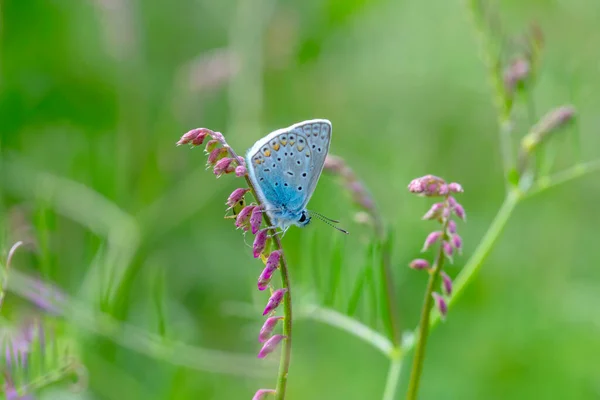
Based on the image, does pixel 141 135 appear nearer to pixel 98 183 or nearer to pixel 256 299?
pixel 98 183

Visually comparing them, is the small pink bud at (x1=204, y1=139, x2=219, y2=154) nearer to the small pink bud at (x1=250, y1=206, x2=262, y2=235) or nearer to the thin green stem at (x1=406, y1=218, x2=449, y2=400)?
the small pink bud at (x1=250, y1=206, x2=262, y2=235)

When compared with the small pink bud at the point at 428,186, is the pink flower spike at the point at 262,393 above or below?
below

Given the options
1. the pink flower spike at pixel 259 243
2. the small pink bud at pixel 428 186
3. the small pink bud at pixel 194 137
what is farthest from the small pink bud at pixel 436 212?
the small pink bud at pixel 194 137

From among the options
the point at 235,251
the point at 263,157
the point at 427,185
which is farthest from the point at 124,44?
the point at 427,185

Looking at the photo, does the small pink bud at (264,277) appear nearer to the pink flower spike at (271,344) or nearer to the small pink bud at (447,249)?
the pink flower spike at (271,344)

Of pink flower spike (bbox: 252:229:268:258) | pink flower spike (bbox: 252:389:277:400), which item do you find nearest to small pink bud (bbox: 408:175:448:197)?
pink flower spike (bbox: 252:229:268:258)

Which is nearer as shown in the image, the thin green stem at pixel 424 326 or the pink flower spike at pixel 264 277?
the pink flower spike at pixel 264 277
